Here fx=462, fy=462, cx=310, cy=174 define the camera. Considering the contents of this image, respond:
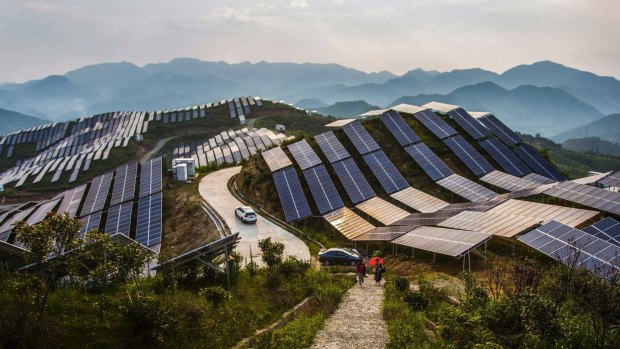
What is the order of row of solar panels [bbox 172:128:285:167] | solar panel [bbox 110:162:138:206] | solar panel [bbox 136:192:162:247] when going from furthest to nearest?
1. row of solar panels [bbox 172:128:285:167]
2. solar panel [bbox 110:162:138:206]
3. solar panel [bbox 136:192:162:247]

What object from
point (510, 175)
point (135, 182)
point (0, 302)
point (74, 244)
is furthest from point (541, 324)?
point (135, 182)

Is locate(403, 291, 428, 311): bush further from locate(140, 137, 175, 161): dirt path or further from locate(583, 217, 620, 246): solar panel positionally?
locate(140, 137, 175, 161): dirt path

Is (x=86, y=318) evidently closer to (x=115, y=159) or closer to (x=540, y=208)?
(x=540, y=208)

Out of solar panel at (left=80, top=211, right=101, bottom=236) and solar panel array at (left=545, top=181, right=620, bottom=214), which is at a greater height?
solar panel array at (left=545, top=181, right=620, bottom=214)

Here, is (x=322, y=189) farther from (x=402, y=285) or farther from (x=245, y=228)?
(x=402, y=285)

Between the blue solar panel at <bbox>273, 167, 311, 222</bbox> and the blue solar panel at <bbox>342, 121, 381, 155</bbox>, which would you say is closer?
the blue solar panel at <bbox>273, 167, 311, 222</bbox>

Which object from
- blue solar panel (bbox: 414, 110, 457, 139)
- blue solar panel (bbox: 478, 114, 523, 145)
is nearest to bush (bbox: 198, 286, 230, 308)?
blue solar panel (bbox: 414, 110, 457, 139)

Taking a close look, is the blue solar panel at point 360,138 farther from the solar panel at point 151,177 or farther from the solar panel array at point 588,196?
the solar panel at point 151,177

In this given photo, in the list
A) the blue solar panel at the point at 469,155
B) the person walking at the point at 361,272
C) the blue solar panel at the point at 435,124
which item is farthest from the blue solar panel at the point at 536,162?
the person walking at the point at 361,272
